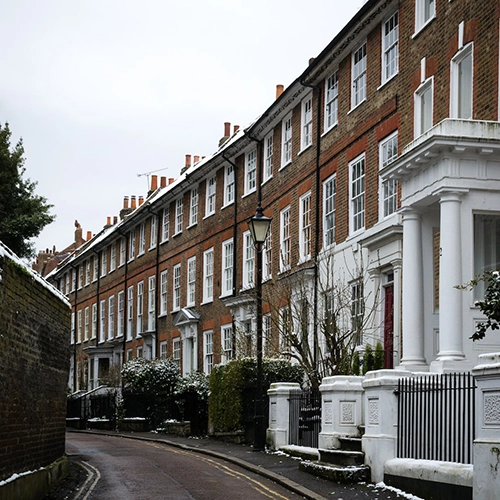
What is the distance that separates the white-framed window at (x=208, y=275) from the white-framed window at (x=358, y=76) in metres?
13.0

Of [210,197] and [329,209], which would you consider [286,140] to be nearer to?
[329,209]

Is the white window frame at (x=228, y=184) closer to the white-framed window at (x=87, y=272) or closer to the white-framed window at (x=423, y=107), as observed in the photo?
the white-framed window at (x=423, y=107)

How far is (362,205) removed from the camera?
904 inches

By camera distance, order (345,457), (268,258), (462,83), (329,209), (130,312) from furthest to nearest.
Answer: (130,312) → (268,258) → (329,209) → (462,83) → (345,457)

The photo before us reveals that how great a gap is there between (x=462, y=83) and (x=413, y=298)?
4593mm

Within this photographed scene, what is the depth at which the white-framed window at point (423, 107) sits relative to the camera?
19.9 m

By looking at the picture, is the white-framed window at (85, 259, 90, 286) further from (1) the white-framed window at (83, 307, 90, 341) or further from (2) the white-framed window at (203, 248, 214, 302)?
(2) the white-framed window at (203, 248, 214, 302)

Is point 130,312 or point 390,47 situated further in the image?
point 130,312

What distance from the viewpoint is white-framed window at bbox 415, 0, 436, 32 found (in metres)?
20.2

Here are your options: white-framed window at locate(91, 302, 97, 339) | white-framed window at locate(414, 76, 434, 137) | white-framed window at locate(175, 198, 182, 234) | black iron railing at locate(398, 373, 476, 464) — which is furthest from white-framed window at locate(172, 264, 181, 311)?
black iron railing at locate(398, 373, 476, 464)

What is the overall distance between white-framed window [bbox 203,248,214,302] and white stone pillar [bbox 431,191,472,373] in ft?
68.7

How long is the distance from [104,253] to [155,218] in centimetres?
1018

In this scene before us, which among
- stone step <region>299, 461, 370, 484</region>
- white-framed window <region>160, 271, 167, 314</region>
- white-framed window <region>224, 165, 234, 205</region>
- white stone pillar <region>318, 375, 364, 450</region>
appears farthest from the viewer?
white-framed window <region>160, 271, 167, 314</region>

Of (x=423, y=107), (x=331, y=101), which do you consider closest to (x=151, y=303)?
(x=331, y=101)
